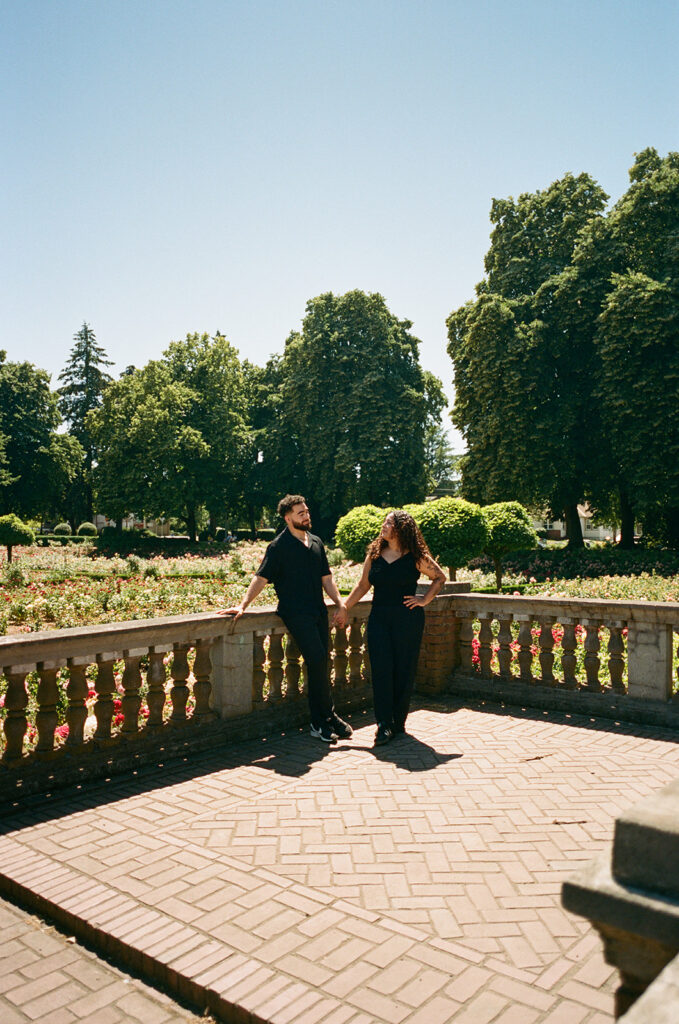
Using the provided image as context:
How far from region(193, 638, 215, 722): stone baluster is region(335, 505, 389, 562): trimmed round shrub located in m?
15.7

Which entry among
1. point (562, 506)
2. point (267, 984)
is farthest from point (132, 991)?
point (562, 506)

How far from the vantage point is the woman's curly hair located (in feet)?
19.7

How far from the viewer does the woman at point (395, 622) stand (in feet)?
19.2

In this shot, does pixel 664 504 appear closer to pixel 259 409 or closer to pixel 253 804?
pixel 253 804

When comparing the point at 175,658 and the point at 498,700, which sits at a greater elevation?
the point at 175,658

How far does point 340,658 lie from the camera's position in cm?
688

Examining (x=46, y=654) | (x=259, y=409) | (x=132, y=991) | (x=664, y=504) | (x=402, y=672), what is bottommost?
(x=132, y=991)

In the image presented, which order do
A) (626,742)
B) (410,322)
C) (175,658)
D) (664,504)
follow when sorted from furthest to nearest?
(410,322)
(664,504)
(626,742)
(175,658)

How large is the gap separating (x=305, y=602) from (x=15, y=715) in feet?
7.56

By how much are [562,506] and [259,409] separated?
84.8 ft

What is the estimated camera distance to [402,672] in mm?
5891

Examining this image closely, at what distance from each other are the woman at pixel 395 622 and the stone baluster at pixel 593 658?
178 cm

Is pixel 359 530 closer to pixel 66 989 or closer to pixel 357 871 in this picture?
pixel 357 871

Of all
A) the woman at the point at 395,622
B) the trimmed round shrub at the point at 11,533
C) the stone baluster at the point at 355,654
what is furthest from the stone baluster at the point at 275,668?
the trimmed round shrub at the point at 11,533
